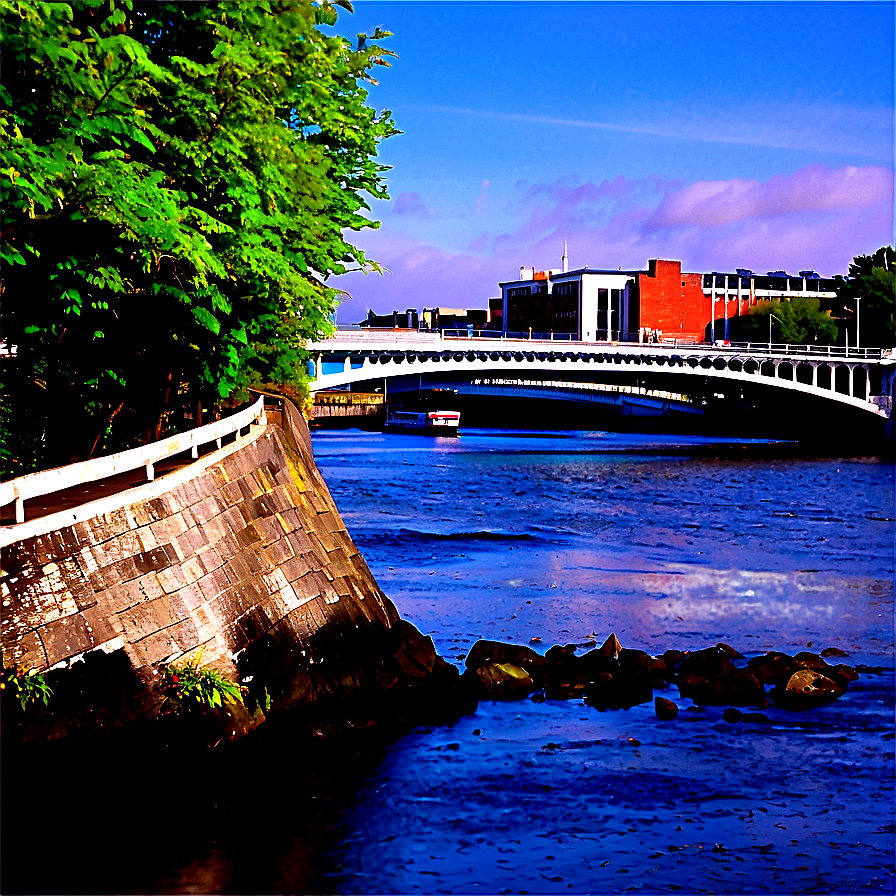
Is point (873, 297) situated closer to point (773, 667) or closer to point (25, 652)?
point (773, 667)

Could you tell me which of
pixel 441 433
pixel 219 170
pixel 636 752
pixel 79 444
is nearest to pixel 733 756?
pixel 636 752

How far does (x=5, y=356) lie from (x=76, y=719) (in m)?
9.12

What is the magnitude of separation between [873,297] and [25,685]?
4361 inches

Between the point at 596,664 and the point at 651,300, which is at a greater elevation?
the point at 651,300

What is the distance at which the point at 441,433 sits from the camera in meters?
97.8

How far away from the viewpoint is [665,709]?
50.8ft

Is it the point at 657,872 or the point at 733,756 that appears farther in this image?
the point at 733,756

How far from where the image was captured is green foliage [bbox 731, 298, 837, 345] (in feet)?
372

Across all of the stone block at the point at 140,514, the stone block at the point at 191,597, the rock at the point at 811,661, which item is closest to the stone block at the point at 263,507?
the stone block at the point at 191,597

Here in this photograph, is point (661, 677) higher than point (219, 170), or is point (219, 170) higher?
point (219, 170)

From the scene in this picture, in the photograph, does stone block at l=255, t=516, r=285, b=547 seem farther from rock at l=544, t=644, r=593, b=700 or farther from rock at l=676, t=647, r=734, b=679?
rock at l=676, t=647, r=734, b=679

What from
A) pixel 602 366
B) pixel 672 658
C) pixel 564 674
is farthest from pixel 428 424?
pixel 564 674

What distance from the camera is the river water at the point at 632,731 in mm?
10867

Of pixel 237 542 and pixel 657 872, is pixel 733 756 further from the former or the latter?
pixel 237 542
